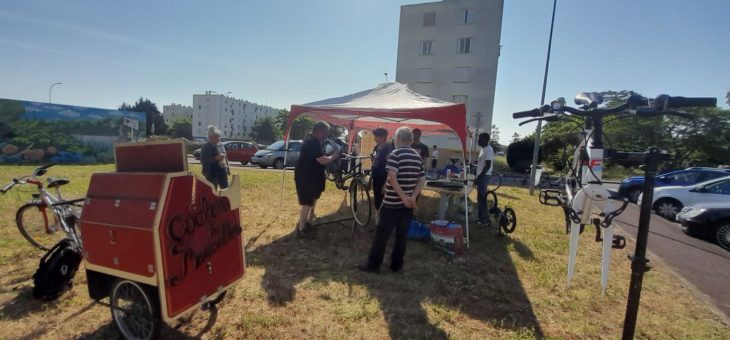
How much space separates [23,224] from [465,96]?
1099 inches

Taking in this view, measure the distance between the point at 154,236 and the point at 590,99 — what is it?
3.13 metres

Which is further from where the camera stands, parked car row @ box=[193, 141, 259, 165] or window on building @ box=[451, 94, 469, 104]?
window on building @ box=[451, 94, 469, 104]

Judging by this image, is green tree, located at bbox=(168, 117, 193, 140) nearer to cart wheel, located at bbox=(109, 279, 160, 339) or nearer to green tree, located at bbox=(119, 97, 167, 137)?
green tree, located at bbox=(119, 97, 167, 137)

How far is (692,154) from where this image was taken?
24.9 meters

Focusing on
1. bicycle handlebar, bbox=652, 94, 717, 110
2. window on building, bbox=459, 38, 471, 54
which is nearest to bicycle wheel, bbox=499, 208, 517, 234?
bicycle handlebar, bbox=652, 94, 717, 110

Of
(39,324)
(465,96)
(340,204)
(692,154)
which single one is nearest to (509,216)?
(340,204)

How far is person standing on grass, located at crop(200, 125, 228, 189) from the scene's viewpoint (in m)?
5.45

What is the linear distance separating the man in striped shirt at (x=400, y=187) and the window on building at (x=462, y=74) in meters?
26.8

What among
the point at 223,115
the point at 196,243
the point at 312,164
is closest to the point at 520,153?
the point at 312,164

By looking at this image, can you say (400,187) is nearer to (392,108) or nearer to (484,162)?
(392,108)

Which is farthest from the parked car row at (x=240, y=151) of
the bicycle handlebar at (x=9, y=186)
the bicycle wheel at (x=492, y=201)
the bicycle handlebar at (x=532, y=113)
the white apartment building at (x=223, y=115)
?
the white apartment building at (x=223, y=115)

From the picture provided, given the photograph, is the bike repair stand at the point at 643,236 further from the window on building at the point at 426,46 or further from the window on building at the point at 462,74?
the window on building at the point at 426,46

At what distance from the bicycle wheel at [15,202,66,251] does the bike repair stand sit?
5.94m

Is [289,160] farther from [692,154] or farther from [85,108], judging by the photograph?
[692,154]
